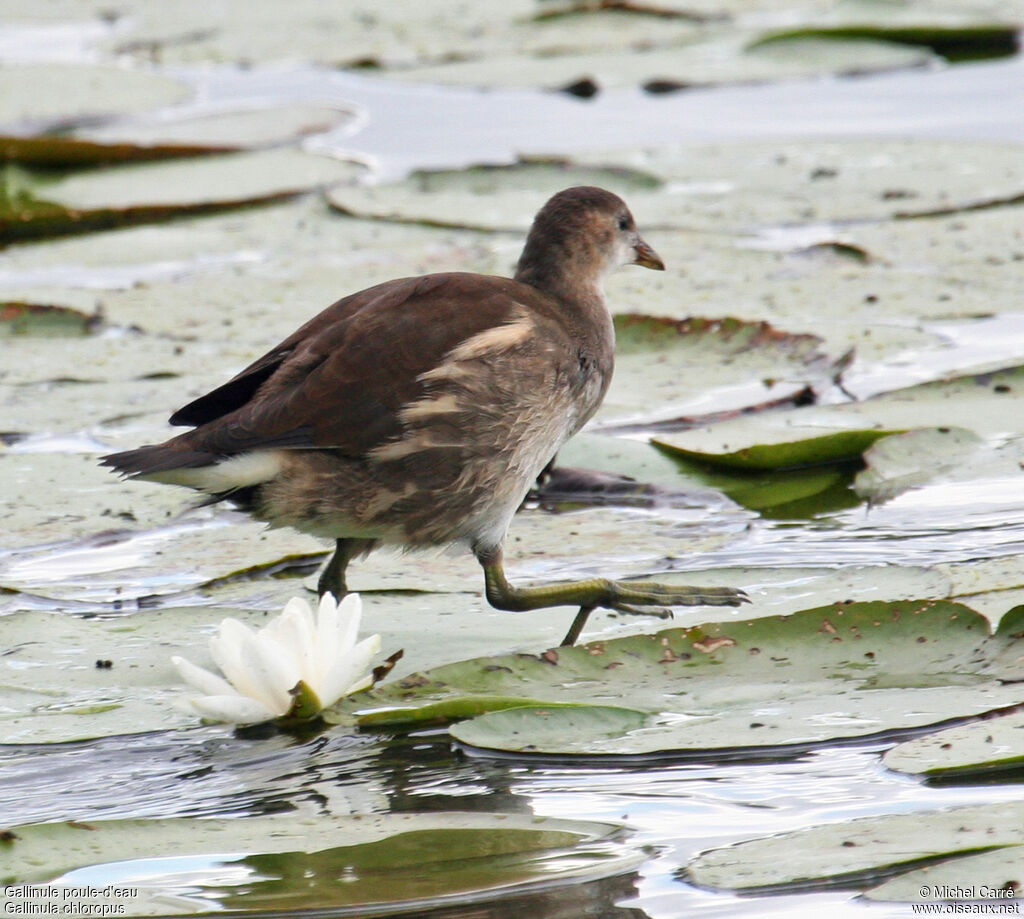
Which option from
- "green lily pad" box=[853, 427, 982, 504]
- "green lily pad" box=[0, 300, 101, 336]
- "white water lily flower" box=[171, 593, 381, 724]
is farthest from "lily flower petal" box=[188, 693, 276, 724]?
"green lily pad" box=[0, 300, 101, 336]

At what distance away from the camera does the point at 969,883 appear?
2252mm

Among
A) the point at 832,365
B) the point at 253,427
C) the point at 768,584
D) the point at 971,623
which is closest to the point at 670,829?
the point at 971,623

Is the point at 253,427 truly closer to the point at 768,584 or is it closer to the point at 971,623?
the point at 768,584

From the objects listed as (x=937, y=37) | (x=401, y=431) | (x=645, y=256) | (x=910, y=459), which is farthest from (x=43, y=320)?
(x=937, y=37)

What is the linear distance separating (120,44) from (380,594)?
723cm

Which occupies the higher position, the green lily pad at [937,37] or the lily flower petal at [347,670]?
the green lily pad at [937,37]

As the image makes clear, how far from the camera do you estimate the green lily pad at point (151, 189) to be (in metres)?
6.77

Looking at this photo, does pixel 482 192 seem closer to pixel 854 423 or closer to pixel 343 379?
pixel 854 423

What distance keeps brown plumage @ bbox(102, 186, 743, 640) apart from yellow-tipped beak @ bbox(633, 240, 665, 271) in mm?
896

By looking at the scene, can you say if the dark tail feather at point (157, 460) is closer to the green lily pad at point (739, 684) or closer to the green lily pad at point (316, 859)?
the green lily pad at point (739, 684)

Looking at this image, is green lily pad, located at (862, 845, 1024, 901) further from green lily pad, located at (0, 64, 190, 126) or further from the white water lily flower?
green lily pad, located at (0, 64, 190, 126)

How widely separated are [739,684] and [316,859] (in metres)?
0.90

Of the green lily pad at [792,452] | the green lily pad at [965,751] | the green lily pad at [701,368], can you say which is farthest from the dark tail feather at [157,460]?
the green lily pad at [965,751]

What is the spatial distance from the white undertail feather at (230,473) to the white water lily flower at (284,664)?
1.74 feet
